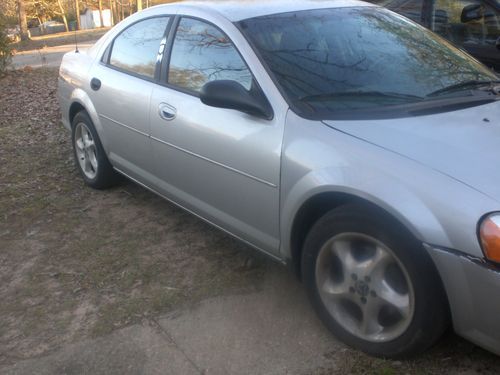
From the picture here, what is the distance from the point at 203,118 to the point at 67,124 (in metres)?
2.46

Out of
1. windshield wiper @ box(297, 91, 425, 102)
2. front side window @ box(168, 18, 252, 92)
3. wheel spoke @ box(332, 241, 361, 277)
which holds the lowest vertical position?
wheel spoke @ box(332, 241, 361, 277)

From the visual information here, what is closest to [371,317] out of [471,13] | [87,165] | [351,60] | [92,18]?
[351,60]

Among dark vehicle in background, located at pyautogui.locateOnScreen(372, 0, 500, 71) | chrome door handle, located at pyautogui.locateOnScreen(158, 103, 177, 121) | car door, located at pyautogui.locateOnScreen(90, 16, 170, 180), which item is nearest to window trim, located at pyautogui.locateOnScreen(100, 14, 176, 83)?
car door, located at pyautogui.locateOnScreen(90, 16, 170, 180)

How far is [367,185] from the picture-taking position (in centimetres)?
269

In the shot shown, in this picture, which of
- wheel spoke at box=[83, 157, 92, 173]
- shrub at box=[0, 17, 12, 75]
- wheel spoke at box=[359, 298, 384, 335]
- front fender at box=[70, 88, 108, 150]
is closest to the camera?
wheel spoke at box=[359, 298, 384, 335]

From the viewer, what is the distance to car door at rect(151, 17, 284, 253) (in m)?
3.23

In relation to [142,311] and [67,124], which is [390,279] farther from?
[67,124]

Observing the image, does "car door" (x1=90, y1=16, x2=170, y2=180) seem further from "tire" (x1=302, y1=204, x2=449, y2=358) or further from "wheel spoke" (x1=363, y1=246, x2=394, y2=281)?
"wheel spoke" (x1=363, y1=246, x2=394, y2=281)

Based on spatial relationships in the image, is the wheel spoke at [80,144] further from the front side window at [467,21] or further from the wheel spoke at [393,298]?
the front side window at [467,21]

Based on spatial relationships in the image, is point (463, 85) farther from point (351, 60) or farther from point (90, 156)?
point (90, 156)

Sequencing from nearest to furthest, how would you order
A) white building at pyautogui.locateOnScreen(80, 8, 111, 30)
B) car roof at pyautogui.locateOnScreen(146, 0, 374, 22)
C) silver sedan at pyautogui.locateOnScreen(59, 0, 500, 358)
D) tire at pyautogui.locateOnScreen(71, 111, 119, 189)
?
silver sedan at pyautogui.locateOnScreen(59, 0, 500, 358) → car roof at pyautogui.locateOnScreen(146, 0, 374, 22) → tire at pyautogui.locateOnScreen(71, 111, 119, 189) → white building at pyautogui.locateOnScreen(80, 8, 111, 30)

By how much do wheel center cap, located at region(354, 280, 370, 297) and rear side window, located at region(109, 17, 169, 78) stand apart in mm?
2158

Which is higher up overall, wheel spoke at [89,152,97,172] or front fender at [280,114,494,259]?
front fender at [280,114,494,259]

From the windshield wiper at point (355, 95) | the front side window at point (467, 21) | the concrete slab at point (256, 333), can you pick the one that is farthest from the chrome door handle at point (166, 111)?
the front side window at point (467, 21)
